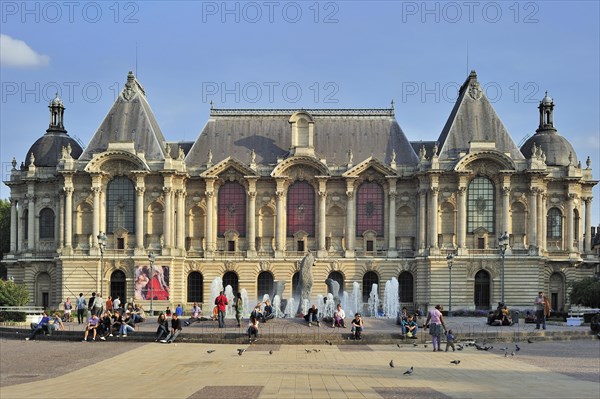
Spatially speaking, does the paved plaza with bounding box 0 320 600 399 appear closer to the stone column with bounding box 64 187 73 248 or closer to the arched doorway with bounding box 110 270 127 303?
the arched doorway with bounding box 110 270 127 303

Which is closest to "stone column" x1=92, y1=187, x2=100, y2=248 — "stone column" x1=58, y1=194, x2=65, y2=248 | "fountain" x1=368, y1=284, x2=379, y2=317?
"stone column" x1=58, y1=194, x2=65, y2=248

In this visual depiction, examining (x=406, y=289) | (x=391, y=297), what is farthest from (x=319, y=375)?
(x=406, y=289)

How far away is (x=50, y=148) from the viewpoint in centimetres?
8475

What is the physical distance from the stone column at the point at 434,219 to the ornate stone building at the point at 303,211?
0.55 ft

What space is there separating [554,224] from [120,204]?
137ft

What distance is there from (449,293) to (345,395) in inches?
2110

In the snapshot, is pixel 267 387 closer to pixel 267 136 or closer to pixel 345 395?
pixel 345 395

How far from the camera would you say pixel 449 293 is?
73188mm

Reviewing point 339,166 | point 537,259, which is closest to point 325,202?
point 339,166


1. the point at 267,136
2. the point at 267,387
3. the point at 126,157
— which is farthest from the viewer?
the point at 267,136

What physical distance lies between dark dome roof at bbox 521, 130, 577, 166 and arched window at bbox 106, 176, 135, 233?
129 feet

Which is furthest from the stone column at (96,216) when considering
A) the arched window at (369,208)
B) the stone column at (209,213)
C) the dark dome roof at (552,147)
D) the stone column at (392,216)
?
the dark dome roof at (552,147)

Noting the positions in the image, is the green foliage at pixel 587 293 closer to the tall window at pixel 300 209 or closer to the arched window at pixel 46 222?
the tall window at pixel 300 209

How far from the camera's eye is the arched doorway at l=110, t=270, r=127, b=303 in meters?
78.9
